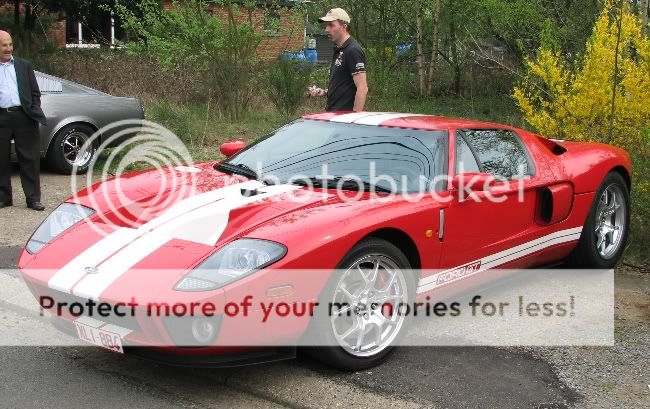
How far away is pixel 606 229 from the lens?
232 inches

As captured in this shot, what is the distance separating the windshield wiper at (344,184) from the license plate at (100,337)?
1430mm

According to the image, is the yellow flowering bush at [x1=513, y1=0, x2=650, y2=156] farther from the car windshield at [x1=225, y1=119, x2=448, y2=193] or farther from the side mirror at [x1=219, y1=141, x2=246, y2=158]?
the side mirror at [x1=219, y1=141, x2=246, y2=158]

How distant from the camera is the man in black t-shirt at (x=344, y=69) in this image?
7.00 meters

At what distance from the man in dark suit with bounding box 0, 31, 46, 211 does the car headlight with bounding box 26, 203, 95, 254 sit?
3.19 m

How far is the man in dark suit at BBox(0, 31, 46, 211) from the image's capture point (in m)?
7.12

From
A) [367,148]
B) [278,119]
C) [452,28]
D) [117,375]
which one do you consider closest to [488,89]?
[452,28]

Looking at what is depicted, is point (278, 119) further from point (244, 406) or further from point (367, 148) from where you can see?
point (244, 406)

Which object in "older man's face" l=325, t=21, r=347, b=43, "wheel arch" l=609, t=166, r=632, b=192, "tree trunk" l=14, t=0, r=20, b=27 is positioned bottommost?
"wheel arch" l=609, t=166, r=632, b=192

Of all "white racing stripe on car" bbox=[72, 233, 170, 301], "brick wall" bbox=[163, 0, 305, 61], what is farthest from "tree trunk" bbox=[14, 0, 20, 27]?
"white racing stripe on car" bbox=[72, 233, 170, 301]

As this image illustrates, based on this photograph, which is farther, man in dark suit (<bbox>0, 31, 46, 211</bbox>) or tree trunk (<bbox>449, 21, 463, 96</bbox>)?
tree trunk (<bbox>449, 21, 463, 96</bbox>)

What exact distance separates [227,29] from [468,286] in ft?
32.1

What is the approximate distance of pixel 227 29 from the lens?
13.4m

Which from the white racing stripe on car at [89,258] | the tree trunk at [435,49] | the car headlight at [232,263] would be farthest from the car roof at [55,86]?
the tree trunk at [435,49]

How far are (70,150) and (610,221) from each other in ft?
19.8
